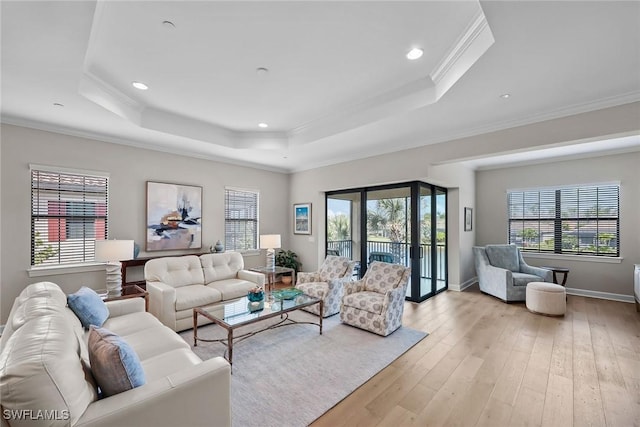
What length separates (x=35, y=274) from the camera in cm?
368

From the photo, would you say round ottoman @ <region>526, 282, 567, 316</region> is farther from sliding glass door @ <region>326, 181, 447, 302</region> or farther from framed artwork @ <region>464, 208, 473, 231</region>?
framed artwork @ <region>464, 208, 473, 231</region>

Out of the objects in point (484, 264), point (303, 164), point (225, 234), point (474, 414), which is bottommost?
point (474, 414)

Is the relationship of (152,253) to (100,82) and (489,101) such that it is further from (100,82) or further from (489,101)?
(489,101)

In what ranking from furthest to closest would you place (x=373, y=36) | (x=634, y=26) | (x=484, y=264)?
(x=484, y=264)
(x=373, y=36)
(x=634, y=26)

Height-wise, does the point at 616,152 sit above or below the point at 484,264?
above

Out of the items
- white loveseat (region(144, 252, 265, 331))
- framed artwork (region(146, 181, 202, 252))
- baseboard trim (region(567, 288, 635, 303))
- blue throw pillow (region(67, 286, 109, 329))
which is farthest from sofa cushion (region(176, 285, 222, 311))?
baseboard trim (region(567, 288, 635, 303))

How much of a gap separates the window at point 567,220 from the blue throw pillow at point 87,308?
7.33m

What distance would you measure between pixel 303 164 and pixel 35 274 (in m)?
4.70

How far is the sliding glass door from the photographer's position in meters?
4.88

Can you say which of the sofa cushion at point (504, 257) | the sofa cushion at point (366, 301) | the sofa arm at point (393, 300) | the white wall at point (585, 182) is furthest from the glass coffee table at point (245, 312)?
the white wall at point (585, 182)

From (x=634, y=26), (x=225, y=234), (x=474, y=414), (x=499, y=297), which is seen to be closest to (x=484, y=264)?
(x=499, y=297)

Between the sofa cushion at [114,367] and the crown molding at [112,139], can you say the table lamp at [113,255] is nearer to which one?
the crown molding at [112,139]

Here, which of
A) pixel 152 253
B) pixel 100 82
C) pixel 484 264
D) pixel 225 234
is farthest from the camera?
pixel 225 234

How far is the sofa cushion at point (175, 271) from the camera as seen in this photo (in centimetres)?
391
